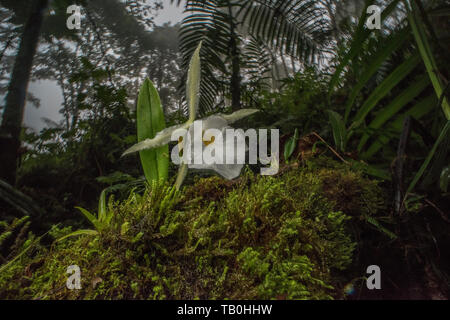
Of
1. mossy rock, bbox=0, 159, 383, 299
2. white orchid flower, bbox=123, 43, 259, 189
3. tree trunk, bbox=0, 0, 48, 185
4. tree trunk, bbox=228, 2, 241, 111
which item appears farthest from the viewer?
tree trunk, bbox=228, 2, 241, 111

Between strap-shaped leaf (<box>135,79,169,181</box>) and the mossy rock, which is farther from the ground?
strap-shaped leaf (<box>135,79,169,181</box>)

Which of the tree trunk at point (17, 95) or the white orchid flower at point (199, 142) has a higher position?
the tree trunk at point (17, 95)

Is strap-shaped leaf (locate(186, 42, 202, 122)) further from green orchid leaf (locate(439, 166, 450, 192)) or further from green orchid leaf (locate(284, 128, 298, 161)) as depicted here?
green orchid leaf (locate(439, 166, 450, 192))

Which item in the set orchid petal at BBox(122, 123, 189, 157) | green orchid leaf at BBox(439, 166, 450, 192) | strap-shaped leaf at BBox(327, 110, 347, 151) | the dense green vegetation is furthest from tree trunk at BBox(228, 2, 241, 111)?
green orchid leaf at BBox(439, 166, 450, 192)

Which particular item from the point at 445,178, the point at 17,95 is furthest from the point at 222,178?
the point at 17,95

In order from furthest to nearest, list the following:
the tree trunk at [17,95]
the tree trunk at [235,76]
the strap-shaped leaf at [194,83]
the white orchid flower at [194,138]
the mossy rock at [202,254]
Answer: the tree trunk at [235,76]
the tree trunk at [17,95]
the strap-shaped leaf at [194,83]
the white orchid flower at [194,138]
the mossy rock at [202,254]

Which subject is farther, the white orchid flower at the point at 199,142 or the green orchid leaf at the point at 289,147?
the green orchid leaf at the point at 289,147

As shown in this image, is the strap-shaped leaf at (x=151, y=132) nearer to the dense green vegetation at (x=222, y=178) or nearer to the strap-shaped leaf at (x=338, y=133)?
the dense green vegetation at (x=222, y=178)

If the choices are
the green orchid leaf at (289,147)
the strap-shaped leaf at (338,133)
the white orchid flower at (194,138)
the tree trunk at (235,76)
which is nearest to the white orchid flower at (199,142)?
the white orchid flower at (194,138)

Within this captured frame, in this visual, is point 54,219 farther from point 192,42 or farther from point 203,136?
point 192,42

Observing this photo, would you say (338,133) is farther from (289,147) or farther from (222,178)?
(222,178)

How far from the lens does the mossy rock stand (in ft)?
1.24

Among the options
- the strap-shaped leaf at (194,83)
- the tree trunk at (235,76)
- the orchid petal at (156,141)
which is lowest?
the orchid petal at (156,141)

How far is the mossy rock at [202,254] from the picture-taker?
0.38 metres
